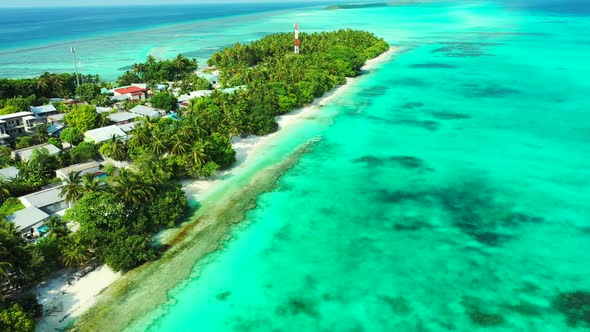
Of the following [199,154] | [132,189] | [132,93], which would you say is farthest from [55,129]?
[132,189]

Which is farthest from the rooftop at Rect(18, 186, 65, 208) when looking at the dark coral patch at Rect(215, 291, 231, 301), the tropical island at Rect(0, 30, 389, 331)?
the dark coral patch at Rect(215, 291, 231, 301)

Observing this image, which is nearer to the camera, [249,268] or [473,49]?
[249,268]

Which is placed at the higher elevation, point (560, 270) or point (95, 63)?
point (95, 63)

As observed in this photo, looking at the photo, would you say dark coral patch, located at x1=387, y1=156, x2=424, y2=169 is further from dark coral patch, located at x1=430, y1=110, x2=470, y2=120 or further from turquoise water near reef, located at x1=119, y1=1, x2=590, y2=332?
dark coral patch, located at x1=430, y1=110, x2=470, y2=120

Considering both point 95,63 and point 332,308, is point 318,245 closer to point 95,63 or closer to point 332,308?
point 332,308

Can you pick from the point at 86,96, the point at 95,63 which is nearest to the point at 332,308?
the point at 86,96

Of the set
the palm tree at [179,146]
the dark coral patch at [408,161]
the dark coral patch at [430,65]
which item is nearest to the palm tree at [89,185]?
the palm tree at [179,146]
